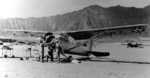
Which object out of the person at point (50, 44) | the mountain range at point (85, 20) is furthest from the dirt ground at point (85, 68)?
the mountain range at point (85, 20)

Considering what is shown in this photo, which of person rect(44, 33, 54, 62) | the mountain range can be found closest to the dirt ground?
person rect(44, 33, 54, 62)

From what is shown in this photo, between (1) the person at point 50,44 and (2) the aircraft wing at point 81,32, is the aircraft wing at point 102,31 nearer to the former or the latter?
(2) the aircraft wing at point 81,32

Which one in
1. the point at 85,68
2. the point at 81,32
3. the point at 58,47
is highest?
the point at 81,32

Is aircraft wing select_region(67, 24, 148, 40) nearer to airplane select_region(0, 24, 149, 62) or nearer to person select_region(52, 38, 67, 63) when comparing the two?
airplane select_region(0, 24, 149, 62)

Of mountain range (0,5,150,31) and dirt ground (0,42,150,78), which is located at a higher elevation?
mountain range (0,5,150,31)

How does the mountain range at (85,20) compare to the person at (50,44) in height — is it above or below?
above

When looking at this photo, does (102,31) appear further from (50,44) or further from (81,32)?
(50,44)

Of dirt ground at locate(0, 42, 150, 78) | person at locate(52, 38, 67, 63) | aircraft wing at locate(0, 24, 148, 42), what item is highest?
aircraft wing at locate(0, 24, 148, 42)

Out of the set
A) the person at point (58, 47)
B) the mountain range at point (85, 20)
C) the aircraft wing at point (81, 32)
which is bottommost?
the person at point (58, 47)

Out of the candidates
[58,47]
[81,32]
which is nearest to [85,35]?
[81,32]


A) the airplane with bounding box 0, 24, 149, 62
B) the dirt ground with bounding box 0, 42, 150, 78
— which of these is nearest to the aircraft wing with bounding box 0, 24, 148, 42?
the airplane with bounding box 0, 24, 149, 62

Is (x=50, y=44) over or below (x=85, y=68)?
over

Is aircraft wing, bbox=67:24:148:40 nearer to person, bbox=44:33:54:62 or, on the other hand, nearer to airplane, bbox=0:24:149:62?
airplane, bbox=0:24:149:62

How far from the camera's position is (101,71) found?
70.1 inches
